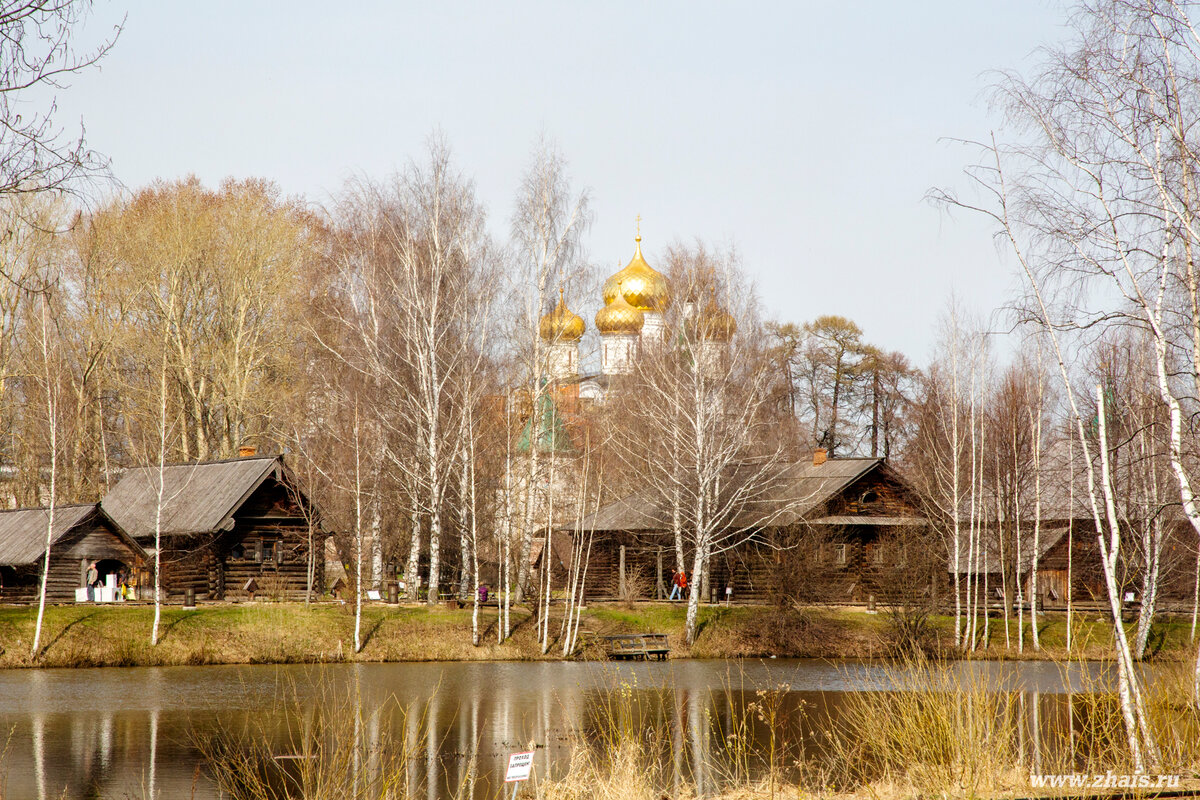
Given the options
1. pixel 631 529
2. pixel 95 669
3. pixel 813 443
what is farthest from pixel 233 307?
pixel 813 443

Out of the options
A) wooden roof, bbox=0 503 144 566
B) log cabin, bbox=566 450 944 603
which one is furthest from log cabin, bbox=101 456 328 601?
log cabin, bbox=566 450 944 603

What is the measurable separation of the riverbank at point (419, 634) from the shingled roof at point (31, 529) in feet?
7.92

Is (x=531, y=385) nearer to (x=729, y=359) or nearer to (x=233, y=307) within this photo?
(x=729, y=359)

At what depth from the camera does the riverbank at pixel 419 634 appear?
26.9 m

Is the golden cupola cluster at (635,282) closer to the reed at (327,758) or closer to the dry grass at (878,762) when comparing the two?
the reed at (327,758)

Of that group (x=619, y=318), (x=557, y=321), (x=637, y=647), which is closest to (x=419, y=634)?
(x=637, y=647)

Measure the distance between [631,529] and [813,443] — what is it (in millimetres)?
21572

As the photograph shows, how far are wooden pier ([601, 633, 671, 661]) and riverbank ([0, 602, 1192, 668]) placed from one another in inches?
23.1

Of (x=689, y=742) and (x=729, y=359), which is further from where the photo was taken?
(x=729, y=359)

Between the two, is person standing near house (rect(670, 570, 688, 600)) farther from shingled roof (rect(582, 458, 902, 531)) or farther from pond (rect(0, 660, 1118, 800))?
pond (rect(0, 660, 1118, 800))

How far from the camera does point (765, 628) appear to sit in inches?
1307

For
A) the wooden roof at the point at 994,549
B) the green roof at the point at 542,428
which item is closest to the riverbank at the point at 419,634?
the wooden roof at the point at 994,549

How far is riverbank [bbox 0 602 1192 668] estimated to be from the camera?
26906 millimetres

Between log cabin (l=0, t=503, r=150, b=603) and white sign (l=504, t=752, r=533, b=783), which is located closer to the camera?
white sign (l=504, t=752, r=533, b=783)
